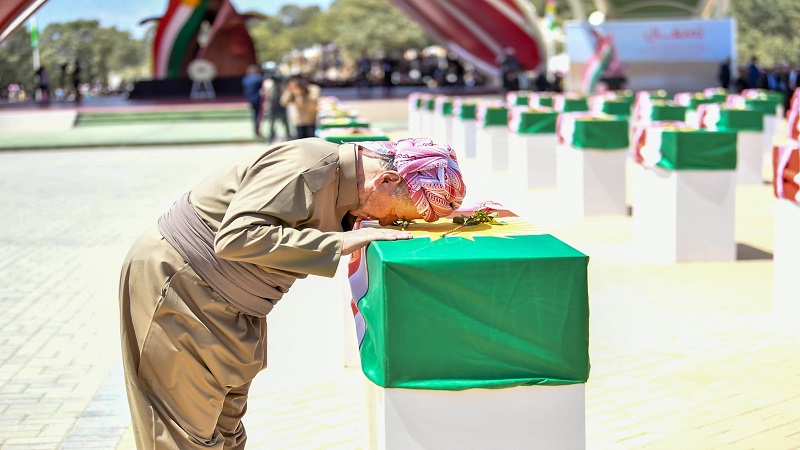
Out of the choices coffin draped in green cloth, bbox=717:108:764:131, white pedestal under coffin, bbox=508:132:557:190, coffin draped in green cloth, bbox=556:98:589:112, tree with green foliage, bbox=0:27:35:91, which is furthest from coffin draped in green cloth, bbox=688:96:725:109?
tree with green foliage, bbox=0:27:35:91

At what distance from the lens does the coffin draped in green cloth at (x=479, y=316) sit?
9.67ft

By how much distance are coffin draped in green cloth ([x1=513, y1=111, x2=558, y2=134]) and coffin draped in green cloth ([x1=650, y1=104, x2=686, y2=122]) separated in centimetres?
216

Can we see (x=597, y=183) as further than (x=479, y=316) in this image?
Yes

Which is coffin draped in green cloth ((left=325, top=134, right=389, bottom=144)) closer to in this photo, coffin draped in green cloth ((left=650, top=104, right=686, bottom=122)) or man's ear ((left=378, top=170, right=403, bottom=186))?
man's ear ((left=378, top=170, right=403, bottom=186))

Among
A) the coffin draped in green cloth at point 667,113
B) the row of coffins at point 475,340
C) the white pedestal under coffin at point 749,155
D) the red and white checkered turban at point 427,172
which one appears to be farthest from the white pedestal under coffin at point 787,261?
the coffin draped in green cloth at point 667,113

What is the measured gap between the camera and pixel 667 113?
16.5 meters

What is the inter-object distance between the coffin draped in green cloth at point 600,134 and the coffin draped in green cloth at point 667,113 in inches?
179

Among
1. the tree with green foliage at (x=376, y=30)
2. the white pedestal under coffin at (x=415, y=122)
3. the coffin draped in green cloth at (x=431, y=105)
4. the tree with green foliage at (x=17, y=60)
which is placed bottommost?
the white pedestal under coffin at (x=415, y=122)

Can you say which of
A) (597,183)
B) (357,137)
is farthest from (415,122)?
(357,137)

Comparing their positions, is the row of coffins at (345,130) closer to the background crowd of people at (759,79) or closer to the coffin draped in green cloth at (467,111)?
the coffin draped in green cloth at (467,111)

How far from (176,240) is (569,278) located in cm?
117

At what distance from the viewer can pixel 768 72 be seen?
3244 cm

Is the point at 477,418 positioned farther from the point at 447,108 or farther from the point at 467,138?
the point at 447,108

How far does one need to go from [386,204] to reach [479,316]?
50cm
